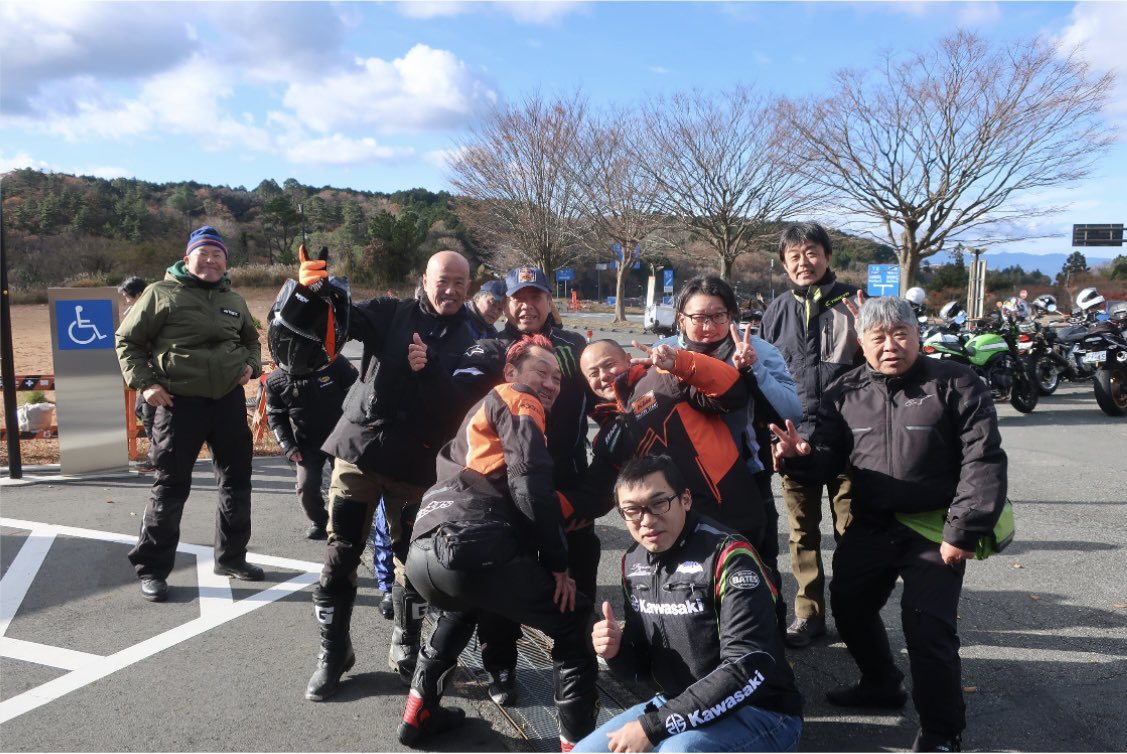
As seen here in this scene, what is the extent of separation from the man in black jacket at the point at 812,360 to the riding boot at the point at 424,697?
1.75 m

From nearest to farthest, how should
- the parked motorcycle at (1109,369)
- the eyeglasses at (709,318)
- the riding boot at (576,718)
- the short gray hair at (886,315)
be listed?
the riding boot at (576,718)
the short gray hair at (886,315)
the eyeglasses at (709,318)
the parked motorcycle at (1109,369)

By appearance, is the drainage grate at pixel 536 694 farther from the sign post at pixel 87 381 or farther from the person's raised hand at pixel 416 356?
the sign post at pixel 87 381

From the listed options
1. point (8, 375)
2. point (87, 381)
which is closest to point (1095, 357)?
point (87, 381)

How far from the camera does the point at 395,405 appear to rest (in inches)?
134

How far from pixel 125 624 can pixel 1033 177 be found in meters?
23.0

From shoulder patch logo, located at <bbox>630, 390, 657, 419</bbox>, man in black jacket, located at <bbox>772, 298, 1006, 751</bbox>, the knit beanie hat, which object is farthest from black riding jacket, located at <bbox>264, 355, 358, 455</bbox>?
man in black jacket, located at <bbox>772, 298, 1006, 751</bbox>

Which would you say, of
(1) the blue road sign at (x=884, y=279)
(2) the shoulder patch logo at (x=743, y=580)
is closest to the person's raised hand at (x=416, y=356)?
(2) the shoulder patch logo at (x=743, y=580)

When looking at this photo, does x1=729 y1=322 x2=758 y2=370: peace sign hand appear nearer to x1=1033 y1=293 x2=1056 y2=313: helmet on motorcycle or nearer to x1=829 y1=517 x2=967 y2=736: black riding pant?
x1=829 y1=517 x2=967 y2=736: black riding pant

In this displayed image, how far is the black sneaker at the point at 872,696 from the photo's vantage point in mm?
3172

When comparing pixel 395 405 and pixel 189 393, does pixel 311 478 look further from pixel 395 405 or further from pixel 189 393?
pixel 395 405

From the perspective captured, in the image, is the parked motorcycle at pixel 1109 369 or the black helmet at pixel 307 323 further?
the parked motorcycle at pixel 1109 369

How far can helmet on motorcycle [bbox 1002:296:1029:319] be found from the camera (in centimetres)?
1266

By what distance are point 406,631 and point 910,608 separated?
2094 millimetres

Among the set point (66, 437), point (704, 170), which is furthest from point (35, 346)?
point (704, 170)
